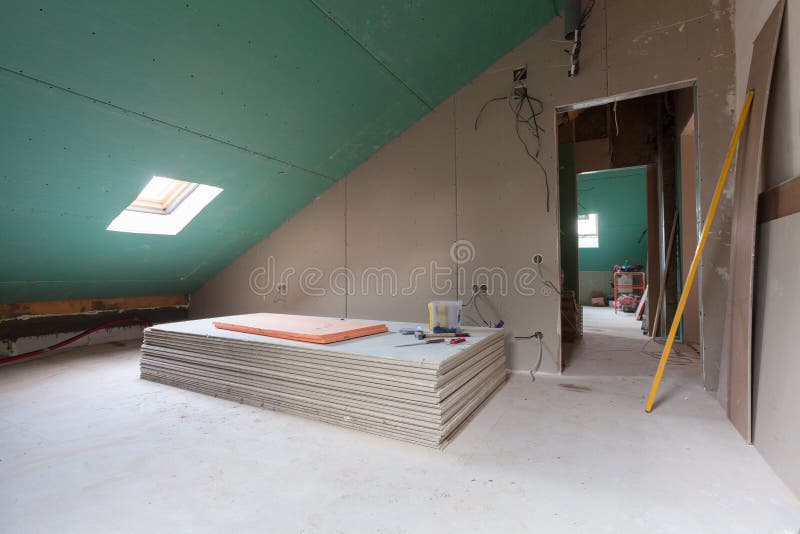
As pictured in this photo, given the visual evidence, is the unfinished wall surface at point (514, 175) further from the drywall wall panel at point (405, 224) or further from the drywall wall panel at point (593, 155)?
the drywall wall panel at point (593, 155)

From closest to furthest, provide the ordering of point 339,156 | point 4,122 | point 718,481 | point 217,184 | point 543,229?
1. point 718,481
2. point 4,122
3. point 543,229
4. point 217,184
5. point 339,156

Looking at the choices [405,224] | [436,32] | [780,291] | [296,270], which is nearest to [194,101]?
[436,32]

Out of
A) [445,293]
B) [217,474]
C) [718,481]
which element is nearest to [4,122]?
[217,474]

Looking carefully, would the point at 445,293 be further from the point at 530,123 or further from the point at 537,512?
the point at 537,512

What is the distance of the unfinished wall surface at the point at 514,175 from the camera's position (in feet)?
9.09

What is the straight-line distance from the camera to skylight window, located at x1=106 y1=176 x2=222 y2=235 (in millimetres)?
3650

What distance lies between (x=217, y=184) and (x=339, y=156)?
3.97ft

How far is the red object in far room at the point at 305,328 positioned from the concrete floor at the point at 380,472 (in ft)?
1.72

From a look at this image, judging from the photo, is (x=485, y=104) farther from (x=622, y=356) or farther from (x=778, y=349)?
(x=622, y=356)

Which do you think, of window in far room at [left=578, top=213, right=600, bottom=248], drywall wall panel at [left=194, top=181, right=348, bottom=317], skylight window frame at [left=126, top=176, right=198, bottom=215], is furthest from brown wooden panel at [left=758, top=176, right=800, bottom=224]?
window in far room at [left=578, top=213, right=600, bottom=248]

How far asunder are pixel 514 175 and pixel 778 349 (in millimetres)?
2168

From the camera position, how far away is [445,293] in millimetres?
3645

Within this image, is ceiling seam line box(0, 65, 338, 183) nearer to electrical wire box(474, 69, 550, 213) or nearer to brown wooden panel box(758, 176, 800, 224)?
electrical wire box(474, 69, 550, 213)

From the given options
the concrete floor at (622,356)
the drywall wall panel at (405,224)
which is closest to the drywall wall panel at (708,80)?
the concrete floor at (622,356)
